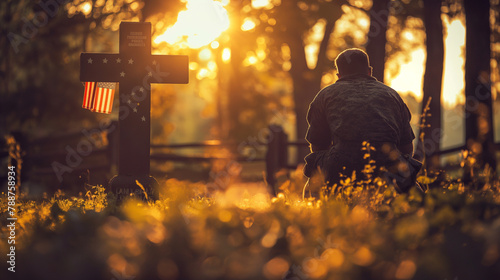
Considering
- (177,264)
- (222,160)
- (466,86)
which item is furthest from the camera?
(222,160)

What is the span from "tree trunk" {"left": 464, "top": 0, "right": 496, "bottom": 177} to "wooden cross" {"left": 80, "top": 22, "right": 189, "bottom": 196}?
523 cm

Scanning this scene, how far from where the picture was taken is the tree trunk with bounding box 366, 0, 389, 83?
10305 mm

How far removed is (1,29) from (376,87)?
17.0m

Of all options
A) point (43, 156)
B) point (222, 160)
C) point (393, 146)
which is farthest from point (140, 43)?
point (222, 160)

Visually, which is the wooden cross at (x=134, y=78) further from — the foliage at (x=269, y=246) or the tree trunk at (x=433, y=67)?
the tree trunk at (x=433, y=67)

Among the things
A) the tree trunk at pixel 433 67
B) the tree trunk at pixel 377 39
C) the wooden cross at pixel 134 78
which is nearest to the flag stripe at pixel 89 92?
the wooden cross at pixel 134 78

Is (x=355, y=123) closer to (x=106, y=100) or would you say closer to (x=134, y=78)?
(x=134, y=78)

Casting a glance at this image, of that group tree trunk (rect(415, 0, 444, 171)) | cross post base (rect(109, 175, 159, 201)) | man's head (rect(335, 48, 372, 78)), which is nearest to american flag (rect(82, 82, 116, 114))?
cross post base (rect(109, 175, 159, 201))

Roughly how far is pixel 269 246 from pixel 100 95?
18.5ft

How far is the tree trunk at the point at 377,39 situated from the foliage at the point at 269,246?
25.6 ft

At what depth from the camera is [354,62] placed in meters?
4.93

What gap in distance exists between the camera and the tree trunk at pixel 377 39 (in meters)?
10.3

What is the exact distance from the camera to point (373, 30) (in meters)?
10.6

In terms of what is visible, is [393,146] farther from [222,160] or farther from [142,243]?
[222,160]
